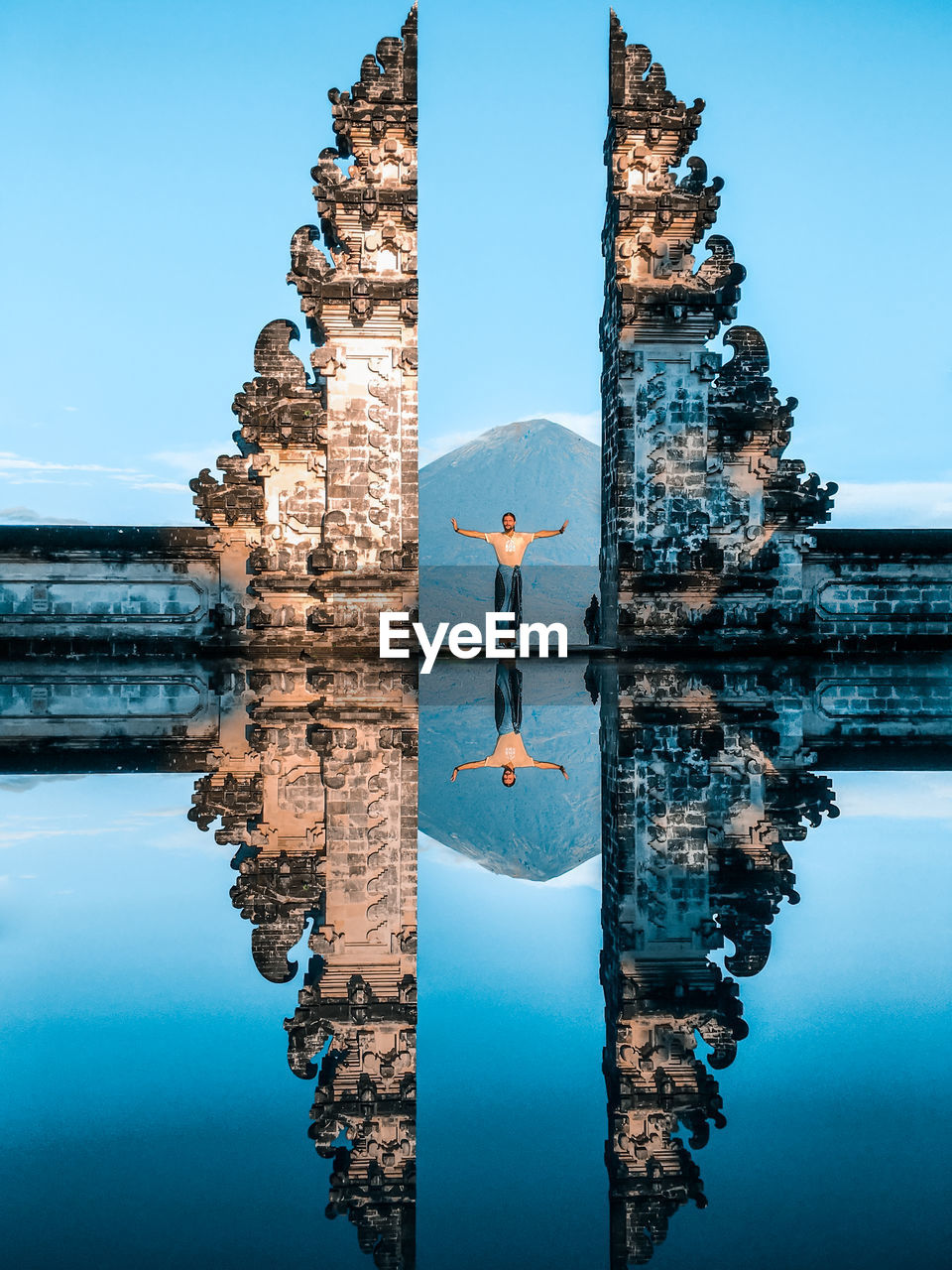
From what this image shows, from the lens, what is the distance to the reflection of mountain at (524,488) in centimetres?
5816

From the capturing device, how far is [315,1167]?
81.4 inches

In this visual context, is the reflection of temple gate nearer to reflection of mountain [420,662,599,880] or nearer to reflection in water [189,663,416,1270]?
reflection of mountain [420,662,599,880]

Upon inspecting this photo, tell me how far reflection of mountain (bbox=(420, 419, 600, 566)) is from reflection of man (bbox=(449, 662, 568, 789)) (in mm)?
43807

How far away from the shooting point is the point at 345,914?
11.3 ft

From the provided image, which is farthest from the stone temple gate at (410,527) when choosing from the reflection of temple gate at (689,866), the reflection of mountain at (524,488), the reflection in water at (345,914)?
the reflection of mountain at (524,488)

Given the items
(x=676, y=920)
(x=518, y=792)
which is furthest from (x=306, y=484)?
(x=676, y=920)

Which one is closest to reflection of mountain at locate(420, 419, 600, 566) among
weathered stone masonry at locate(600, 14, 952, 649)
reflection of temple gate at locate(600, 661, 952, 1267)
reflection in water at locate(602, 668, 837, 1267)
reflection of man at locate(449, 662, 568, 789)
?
weathered stone masonry at locate(600, 14, 952, 649)

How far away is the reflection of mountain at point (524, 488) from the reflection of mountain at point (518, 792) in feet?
150

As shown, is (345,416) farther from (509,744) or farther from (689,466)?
(509,744)

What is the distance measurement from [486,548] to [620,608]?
43374 mm

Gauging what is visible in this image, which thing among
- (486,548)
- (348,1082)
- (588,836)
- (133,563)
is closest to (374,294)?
(133,563)

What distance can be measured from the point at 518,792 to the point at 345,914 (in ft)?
7.13

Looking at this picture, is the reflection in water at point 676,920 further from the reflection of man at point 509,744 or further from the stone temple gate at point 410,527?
the stone temple gate at point 410,527

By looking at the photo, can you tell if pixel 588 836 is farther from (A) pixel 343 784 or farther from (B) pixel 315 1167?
(B) pixel 315 1167
